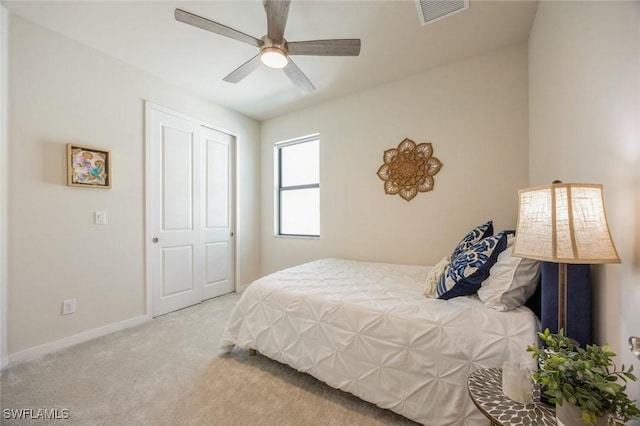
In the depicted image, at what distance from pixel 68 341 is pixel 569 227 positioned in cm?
349

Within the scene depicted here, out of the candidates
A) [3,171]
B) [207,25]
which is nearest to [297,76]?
[207,25]

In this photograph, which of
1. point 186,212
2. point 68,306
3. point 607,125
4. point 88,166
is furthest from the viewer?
point 186,212

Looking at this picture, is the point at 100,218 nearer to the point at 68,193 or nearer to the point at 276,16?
the point at 68,193

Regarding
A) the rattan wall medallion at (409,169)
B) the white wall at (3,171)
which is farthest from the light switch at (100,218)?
the rattan wall medallion at (409,169)

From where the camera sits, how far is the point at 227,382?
172 cm

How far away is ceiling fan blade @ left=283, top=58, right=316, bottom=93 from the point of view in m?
2.00

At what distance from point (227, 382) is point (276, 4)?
2.49m

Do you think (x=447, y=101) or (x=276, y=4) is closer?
(x=276, y=4)

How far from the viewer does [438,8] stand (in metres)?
1.84

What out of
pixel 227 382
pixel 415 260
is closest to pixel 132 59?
pixel 227 382

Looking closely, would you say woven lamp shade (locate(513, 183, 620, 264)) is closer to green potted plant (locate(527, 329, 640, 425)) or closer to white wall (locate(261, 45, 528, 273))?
green potted plant (locate(527, 329, 640, 425))

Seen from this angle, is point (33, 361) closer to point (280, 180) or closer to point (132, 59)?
point (132, 59)

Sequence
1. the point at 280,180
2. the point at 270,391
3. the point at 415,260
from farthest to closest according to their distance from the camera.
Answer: the point at 280,180, the point at 415,260, the point at 270,391

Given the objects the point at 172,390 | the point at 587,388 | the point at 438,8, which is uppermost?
the point at 438,8
